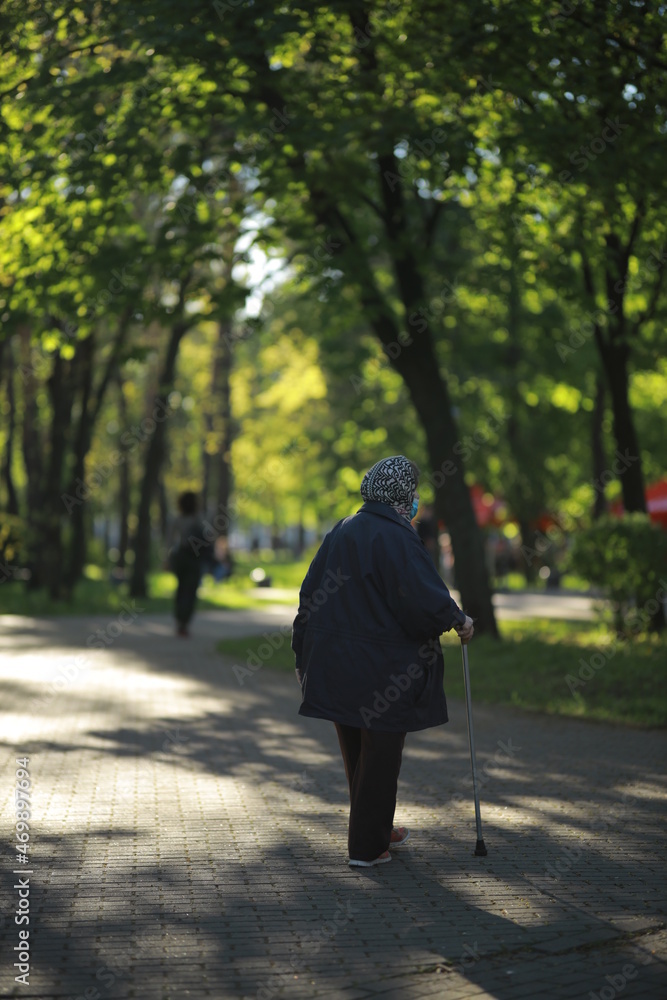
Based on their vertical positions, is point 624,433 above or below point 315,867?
above

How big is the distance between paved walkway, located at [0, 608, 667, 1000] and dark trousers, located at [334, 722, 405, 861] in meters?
0.13

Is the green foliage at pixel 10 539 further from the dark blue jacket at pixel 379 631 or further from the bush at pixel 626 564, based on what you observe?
the dark blue jacket at pixel 379 631

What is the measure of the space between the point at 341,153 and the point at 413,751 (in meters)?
7.69

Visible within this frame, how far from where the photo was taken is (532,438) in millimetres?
34656

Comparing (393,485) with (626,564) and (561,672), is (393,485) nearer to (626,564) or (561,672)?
(561,672)

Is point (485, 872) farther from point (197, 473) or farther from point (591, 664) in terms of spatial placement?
point (197, 473)

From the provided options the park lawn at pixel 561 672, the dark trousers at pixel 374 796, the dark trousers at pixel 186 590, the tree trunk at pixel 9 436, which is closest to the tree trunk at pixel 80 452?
the tree trunk at pixel 9 436

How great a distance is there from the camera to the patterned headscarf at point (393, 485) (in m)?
6.05

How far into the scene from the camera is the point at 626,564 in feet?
49.0

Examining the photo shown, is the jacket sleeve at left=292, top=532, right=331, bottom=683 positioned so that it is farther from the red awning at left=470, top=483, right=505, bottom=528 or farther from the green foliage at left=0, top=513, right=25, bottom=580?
the red awning at left=470, top=483, right=505, bottom=528

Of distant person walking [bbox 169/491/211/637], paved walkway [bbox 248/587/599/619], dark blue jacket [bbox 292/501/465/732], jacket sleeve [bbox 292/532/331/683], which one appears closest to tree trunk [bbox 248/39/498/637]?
distant person walking [bbox 169/491/211/637]

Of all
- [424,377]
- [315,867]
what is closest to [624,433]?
[424,377]

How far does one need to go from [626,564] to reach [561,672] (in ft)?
6.84

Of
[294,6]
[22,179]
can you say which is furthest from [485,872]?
[22,179]
